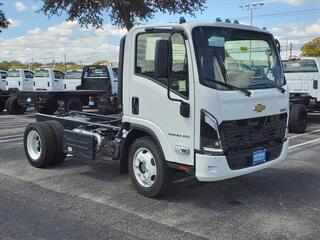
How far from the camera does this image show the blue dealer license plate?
6.19 meters

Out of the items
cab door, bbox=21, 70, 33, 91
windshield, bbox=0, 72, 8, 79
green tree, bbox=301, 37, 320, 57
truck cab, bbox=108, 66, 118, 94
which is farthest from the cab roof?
green tree, bbox=301, 37, 320, 57

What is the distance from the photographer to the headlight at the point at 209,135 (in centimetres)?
567

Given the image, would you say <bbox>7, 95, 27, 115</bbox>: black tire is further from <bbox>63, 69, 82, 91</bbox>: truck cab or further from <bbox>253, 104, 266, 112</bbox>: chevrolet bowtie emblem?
<bbox>253, 104, 266, 112</bbox>: chevrolet bowtie emblem

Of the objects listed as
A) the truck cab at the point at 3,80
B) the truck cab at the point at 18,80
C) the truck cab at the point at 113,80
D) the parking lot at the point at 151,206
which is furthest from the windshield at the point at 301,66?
the truck cab at the point at 3,80

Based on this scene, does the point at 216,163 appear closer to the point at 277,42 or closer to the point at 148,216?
the point at 148,216

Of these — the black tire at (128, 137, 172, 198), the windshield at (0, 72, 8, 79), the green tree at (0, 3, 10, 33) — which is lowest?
the black tire at (128, 137, 172, 198)

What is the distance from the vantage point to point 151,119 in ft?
20.8

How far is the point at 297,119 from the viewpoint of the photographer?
13.8m

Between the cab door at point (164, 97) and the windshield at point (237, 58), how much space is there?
0.21m

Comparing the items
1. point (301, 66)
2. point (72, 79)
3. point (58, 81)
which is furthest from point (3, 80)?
point (301, 66)

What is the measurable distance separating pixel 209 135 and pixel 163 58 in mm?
1093

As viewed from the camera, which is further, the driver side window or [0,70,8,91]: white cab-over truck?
[0,70,8,91]: white cab-over truck

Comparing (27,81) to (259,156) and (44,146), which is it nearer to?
(44,146)

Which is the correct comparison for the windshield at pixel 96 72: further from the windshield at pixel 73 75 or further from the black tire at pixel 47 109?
the windshield at pixel 73 75
